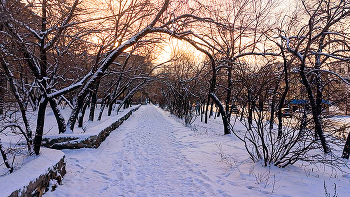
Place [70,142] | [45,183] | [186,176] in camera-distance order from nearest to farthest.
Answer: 1. [45,183]
2. [186,176]
3. [70,142]

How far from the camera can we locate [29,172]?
3570mm

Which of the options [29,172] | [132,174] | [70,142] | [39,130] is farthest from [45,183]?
[70,142]

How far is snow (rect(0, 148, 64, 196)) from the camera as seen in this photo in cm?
292

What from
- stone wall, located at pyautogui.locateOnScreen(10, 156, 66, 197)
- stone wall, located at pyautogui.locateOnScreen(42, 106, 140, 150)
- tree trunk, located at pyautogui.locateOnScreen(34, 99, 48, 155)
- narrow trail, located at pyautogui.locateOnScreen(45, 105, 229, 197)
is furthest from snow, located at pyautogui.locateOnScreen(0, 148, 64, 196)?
stone wall, located at pyautogui.locateOnScreen(42, 106, 140, 150)

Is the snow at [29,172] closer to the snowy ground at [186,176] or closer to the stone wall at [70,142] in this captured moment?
the snowy ground at [186,176]

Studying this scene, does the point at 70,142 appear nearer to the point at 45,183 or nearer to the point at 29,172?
the point at 45,183

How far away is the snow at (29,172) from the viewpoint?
2.92 metres

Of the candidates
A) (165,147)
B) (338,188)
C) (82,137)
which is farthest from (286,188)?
(82,137)

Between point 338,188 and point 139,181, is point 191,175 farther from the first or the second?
point 338,188

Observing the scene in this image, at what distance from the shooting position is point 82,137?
24.3ft

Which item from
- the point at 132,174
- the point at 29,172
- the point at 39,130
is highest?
the point at 39,130

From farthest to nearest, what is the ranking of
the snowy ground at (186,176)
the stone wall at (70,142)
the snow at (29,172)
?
the stone wall at (70,142), the snowy ground at (186,176), the snow at (29,172)

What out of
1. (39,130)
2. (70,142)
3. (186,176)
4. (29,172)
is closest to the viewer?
(29,172)

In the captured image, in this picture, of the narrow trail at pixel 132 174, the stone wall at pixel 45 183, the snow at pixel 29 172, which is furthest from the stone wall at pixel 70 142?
the stone wall at pixel 45 183
